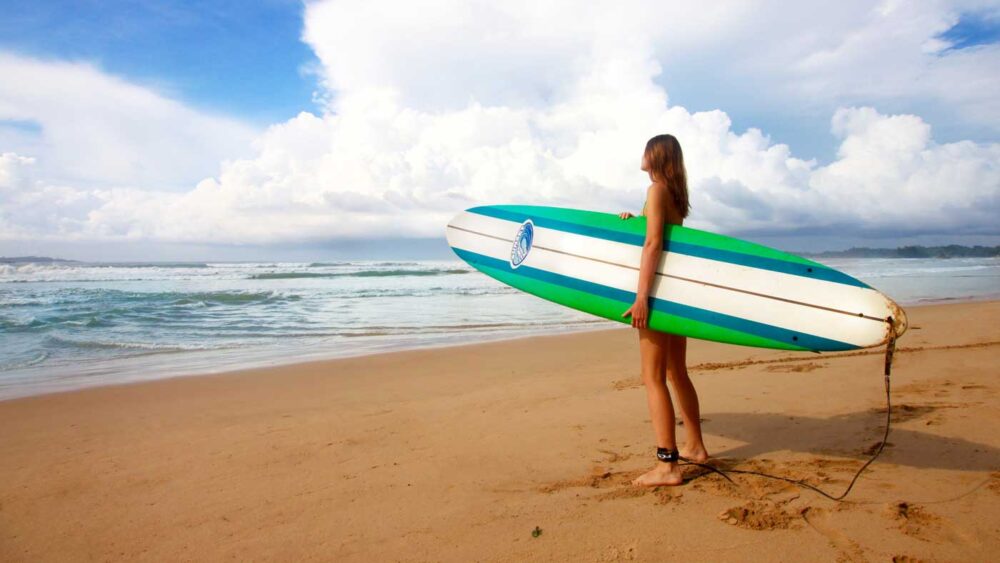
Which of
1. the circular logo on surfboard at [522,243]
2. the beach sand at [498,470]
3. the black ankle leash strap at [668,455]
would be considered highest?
the circular logo on surfboard at [522,243]

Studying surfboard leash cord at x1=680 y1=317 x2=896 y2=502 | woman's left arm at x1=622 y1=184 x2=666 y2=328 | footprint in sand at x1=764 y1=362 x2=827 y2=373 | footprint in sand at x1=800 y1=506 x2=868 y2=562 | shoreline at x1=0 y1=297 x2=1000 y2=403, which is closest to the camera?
footprint in sand at x1=800 y1=506 x2=868 y2=562

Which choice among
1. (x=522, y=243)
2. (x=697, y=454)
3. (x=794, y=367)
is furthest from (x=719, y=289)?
(x=794, y=367)

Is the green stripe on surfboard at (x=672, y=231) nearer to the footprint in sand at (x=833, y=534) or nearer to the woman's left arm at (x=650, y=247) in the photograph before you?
the woman's left arm at (x=650, y=247)

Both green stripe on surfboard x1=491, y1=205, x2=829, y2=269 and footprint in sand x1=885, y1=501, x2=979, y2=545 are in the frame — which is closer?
footprint in sand x1=885, y1=501, x2=979, y2=545

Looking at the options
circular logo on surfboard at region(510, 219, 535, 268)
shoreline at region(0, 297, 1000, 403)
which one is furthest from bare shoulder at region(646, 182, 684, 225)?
shoreline at region(0, 297, 1000, 403)

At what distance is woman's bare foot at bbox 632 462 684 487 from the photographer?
2.38 meters

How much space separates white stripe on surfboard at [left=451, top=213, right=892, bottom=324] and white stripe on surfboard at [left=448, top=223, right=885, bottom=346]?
0.04 metres

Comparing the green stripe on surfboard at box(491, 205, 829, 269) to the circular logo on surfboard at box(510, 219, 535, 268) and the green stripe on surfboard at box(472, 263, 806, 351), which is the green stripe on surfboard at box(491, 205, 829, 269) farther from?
the green stripe on surfboard at box(472, 263, 806, 351)

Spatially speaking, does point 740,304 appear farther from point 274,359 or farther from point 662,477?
point 274,359

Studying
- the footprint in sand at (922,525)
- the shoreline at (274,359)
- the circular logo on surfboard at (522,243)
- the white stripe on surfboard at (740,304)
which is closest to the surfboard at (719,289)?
the white stripe on surfboard at (740,304)

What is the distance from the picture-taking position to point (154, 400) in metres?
4.48

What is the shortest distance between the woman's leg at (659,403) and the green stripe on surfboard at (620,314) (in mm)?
84

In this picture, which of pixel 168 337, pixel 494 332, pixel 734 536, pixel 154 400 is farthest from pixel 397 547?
pixel 168 337

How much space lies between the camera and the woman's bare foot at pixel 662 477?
2.38m
